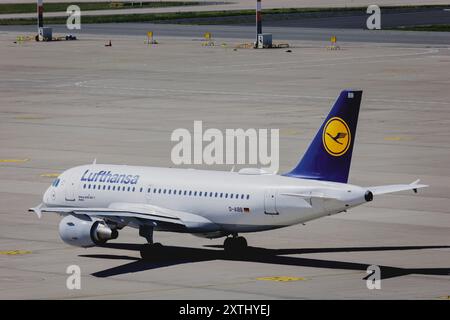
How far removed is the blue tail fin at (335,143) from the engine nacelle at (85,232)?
A: 24.8ft

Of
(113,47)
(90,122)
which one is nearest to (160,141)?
(90,122)

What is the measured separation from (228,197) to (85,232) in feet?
18.1

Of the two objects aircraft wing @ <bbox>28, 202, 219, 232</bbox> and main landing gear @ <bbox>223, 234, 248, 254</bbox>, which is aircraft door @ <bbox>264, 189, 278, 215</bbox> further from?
main landing gear @ <bbox>223, 234, 248, 254</bbox>

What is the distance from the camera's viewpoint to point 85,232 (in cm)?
5400

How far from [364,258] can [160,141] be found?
1575 inches

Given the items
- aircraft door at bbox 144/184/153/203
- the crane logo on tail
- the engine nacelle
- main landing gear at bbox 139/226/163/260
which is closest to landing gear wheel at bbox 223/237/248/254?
main landing gear at bbox 139/226/163/260

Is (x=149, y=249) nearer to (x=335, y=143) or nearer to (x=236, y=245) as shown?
(x=236, y=245)

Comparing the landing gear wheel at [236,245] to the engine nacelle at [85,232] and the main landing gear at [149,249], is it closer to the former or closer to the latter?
the main landing gear at [149,249]

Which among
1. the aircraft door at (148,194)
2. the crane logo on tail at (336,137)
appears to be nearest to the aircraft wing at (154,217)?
the aircraft door at (148,194)

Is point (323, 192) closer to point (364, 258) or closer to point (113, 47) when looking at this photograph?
point (364, 258)

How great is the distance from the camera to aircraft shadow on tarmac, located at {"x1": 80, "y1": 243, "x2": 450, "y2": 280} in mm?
52250

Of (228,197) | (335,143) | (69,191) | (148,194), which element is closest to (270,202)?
(228,197)

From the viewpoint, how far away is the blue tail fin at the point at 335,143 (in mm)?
53125

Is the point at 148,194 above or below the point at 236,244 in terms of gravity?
above
